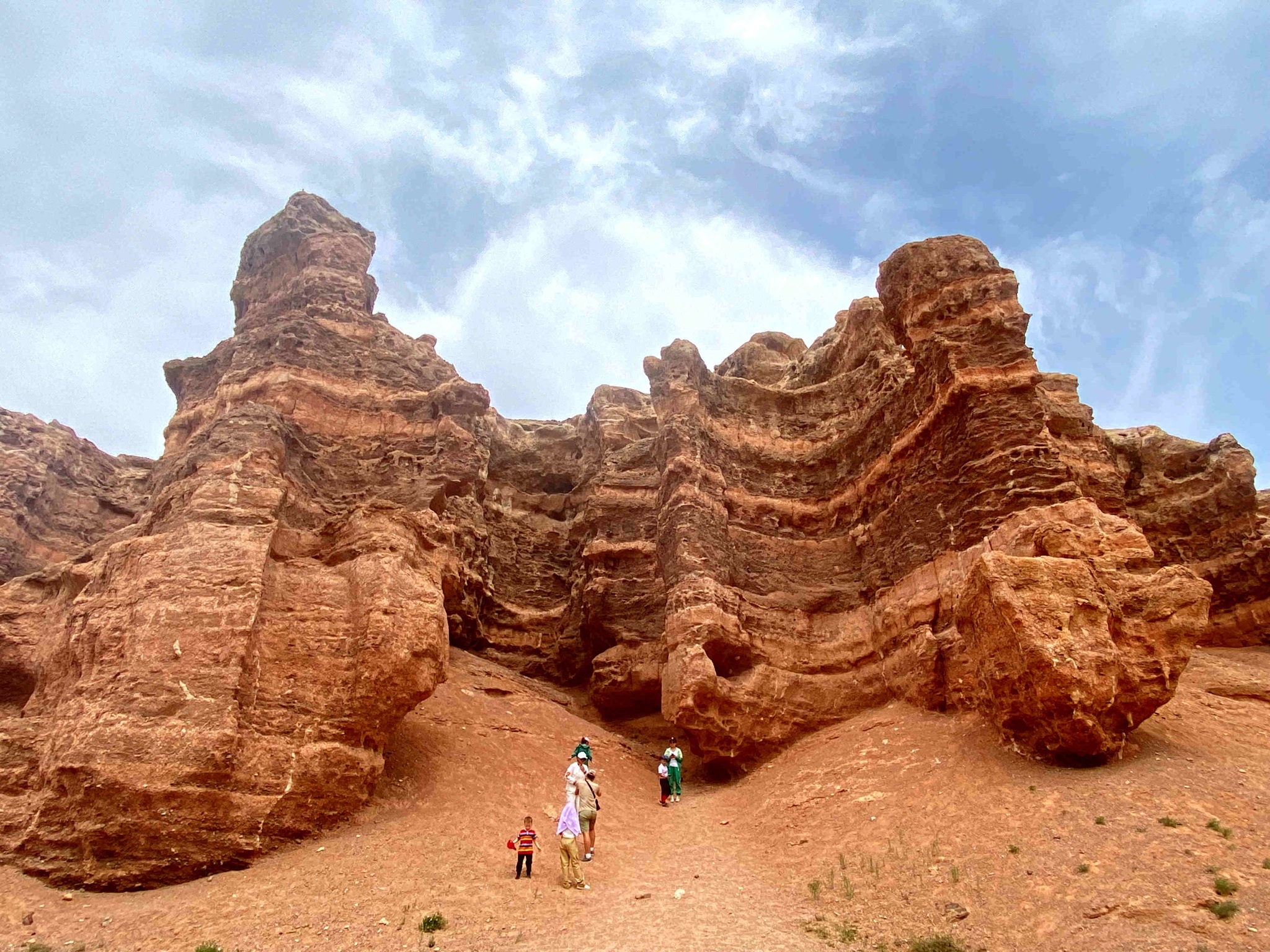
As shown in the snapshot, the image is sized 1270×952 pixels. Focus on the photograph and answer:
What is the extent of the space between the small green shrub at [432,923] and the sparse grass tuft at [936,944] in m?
6.17

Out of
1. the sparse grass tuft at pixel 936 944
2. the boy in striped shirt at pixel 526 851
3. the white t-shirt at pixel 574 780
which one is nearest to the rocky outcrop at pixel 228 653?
the boy in striped shirt at pixel 526 851

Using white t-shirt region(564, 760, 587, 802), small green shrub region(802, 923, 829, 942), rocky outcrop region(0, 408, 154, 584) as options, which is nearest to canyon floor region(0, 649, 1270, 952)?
small green shrub region(802, 923, 829, 942)

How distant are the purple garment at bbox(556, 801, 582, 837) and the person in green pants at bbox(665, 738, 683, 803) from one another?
6.65 m

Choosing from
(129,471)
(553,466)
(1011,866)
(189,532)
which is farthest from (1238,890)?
(129,471)

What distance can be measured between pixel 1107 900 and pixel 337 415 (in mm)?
24131

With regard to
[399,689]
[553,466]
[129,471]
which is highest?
[553,466]

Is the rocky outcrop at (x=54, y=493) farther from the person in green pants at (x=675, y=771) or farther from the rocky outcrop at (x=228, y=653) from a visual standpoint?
the person in green pants at (x=675, y=771)

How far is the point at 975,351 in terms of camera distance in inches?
850

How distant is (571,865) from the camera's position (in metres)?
12.7

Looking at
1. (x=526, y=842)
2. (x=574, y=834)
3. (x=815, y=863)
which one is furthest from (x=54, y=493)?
(x=815, y=863)

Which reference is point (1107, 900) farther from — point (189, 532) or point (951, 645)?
point (189, 532)

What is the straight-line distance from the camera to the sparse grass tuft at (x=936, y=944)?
31.3ft

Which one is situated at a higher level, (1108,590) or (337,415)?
(337,415)

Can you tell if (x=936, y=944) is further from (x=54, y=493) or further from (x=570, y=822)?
(x=54, y=493)
